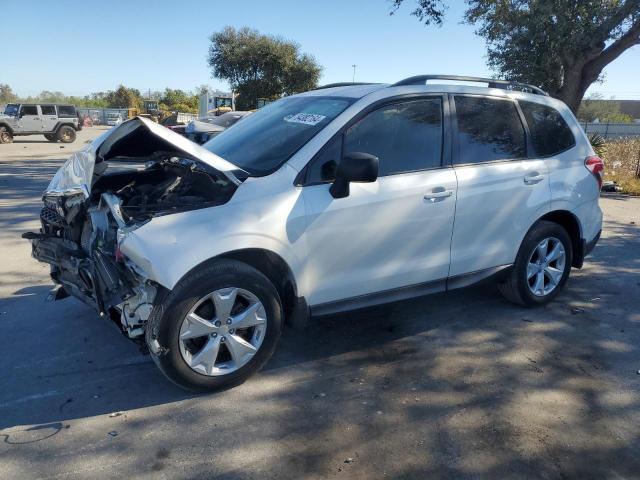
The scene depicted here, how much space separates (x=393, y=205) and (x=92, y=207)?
6.84 ft

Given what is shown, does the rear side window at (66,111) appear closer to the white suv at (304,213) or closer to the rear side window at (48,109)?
the rear side window at (48,109)

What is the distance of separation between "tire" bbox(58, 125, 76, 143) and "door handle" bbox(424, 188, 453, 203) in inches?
1039

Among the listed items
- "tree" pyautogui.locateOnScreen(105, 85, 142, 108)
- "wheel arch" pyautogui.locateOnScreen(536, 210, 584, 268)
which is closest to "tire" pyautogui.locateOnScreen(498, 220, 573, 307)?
"wheel arch" pyautogui.locateOnScreen(536, 210, 584, 268)

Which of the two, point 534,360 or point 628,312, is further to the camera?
point 628,312

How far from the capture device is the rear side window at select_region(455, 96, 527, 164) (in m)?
4.38

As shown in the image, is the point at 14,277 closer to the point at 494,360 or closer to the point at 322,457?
the point at 322,457

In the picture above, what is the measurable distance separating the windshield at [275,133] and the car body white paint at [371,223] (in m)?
0.11

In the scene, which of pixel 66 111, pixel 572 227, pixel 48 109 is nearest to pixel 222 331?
pixel 572 227

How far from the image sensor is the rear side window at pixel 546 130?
189 inches

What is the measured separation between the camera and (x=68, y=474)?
9.02 ft

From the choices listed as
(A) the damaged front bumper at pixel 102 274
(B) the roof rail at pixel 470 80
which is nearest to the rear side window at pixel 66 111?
(A) the damaged front bumper at pixel 102 274

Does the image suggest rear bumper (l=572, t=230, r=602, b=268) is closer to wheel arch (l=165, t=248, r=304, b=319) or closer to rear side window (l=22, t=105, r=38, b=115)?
wheel arch (l=165, t=248, r=304, b=319)

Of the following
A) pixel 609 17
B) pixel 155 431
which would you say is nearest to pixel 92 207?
pixel 155 431

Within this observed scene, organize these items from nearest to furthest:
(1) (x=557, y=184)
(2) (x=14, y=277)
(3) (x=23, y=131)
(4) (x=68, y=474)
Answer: (4) (x=68, y=474)
(1) (x=557, y=184)
(2) (x=14, y=277)
(3) (x=23, y=131)
